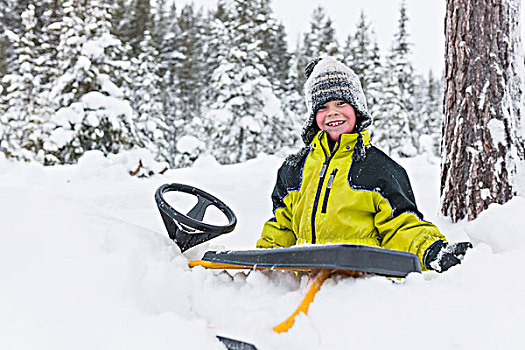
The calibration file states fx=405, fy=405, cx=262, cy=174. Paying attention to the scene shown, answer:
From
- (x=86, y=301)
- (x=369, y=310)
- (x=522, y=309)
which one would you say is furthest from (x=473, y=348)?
(x=86, y=301)

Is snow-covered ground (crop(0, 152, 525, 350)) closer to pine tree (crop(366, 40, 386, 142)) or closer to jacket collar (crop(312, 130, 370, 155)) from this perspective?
jacket collar (crop(312, 130, 370, 155))

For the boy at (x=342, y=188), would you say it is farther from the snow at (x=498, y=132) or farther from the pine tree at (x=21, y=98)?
the pine tree at (x=21, y=98)

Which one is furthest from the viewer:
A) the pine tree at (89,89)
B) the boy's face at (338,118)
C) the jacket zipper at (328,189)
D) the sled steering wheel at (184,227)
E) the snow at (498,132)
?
the pine tree at (89,89)

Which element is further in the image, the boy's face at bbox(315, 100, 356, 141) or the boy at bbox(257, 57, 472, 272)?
the boy's face at bbox(315, 100, 356, 141)

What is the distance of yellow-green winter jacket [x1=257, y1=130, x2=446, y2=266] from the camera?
2281mm

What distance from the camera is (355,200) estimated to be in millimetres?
2379

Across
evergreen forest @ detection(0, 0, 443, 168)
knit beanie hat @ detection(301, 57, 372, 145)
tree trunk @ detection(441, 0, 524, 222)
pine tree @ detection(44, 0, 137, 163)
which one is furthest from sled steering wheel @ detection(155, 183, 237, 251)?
pine tree @ detection(44, 0, 137, 163)

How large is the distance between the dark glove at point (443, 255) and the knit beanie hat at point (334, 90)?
1.03 metres

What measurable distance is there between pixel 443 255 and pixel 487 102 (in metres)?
2.24

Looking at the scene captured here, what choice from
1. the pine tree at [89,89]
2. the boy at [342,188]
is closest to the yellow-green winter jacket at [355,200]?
the boy at [342,188]

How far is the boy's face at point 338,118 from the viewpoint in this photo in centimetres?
266

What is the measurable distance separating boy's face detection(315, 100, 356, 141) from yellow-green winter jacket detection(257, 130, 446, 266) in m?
0.08

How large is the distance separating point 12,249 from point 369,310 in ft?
4.22

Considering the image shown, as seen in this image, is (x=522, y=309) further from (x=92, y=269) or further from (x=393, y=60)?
(x=393, y=60)
